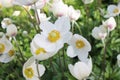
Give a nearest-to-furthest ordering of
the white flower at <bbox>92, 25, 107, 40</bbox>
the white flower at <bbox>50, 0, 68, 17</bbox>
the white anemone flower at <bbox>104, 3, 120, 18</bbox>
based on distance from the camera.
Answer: the white flower at <bbox>50, 0, 68, 17</bbox>, the white flower at <bbox>92, 25, 107, 40</bbox>, the white anemone flower at <bbox>104, 3, 120, 18</bbox>

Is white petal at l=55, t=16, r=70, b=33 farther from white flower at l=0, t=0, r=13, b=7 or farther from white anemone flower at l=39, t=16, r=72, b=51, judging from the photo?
white flower at l=0, t=0, r=13, b=7

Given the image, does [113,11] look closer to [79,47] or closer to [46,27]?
[79,47]

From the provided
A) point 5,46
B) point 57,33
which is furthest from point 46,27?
point 5,46

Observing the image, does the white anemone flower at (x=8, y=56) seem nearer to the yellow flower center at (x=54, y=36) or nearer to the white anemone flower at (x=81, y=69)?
the yellow flower center at (x=54, y=36)

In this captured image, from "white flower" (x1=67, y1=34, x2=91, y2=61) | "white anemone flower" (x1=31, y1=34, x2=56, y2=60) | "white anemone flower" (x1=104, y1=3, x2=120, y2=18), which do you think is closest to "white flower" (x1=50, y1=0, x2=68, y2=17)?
"white flower" (x1=67, y1=34, x2=91, y2=61)

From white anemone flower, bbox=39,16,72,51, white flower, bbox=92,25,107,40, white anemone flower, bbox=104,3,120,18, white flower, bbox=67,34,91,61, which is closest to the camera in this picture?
white anemone flower, bbox=39,16,72,51

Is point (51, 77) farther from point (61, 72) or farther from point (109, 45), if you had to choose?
point (109, 45)

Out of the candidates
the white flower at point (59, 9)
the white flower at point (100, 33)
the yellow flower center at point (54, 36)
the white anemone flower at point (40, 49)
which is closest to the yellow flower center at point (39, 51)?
the white anemone flower at point (40, 49)
